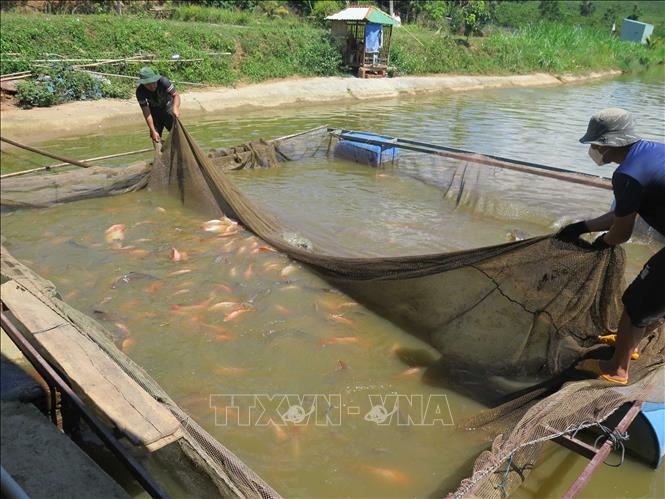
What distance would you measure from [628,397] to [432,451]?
3.98 ft

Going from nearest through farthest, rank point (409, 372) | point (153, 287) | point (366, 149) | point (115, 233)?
point (409, 372)
point (153, 287)
point (115, 233)
point (366, 149)

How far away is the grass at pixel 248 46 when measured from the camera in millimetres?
15188

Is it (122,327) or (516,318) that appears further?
(122,327)

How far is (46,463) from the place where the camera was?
2641 mm

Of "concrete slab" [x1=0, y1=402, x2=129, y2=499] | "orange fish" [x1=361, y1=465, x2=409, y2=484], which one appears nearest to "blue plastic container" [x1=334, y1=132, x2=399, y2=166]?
"orange fish" [x1=361, y1=465, x2=409, y2=484]

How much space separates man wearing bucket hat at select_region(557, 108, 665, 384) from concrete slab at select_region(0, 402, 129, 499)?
2.94 metres

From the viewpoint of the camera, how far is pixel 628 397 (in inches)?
113

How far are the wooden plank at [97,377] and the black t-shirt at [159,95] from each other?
456 cm

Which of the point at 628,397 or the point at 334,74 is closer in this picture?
the point at 628,397

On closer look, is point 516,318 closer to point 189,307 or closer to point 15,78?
point 189,307

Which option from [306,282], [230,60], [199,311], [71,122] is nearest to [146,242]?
[199,311]

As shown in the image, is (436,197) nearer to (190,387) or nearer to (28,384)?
(190,387)

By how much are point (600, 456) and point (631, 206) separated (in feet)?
4.52

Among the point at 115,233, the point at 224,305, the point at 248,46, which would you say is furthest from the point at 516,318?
the point at 248,46
